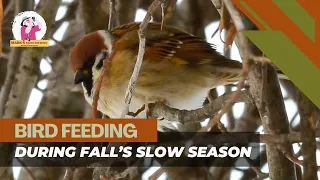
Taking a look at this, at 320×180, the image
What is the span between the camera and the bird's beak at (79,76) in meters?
1.20

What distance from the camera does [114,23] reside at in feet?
4.11

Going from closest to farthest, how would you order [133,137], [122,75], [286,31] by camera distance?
[286,31], [133,137], [122,75]

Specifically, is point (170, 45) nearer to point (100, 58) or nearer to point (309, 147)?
point (100, 58)

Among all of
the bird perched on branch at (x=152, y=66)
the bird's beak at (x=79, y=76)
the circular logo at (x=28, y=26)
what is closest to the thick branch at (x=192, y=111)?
the bird perched on branch at (x=152, y=66)

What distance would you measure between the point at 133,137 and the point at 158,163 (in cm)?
7

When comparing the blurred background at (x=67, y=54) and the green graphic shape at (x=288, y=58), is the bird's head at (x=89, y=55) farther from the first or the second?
the green graphic shape at (x=288, y=58)

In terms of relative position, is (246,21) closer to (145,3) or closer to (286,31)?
(286,31)

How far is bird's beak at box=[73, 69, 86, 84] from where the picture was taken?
1.20 meters

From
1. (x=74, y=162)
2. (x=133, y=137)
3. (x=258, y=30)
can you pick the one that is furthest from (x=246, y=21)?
(x=74, y=162)

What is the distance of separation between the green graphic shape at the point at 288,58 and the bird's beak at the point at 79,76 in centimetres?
44

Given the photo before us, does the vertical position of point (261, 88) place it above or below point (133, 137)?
above

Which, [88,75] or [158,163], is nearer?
[158,163]

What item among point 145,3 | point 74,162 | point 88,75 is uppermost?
point 145,3

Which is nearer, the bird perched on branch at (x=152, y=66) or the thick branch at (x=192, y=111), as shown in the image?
the thick branch at (x=192, y=111)
